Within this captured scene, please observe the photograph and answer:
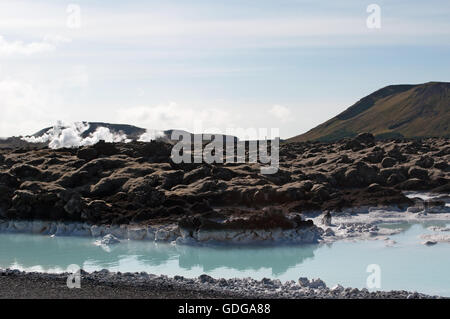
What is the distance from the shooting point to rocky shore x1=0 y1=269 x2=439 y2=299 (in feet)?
93.6

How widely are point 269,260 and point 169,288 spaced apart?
11.4 m

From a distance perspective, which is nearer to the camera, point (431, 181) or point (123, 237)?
point (123, 237)

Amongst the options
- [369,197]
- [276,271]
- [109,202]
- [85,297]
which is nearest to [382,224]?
[369,197]

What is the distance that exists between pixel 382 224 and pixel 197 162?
2894 cm

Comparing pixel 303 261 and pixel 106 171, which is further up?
pixel 106 171

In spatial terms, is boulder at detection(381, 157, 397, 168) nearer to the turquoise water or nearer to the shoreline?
the shoreline

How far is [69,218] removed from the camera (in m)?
53.8

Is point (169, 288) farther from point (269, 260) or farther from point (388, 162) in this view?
point (388, 162)

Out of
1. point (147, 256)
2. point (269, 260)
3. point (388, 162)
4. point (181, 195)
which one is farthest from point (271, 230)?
point (388, 162)

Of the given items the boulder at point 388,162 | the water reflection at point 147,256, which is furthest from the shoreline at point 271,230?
the boulder at point 388,162

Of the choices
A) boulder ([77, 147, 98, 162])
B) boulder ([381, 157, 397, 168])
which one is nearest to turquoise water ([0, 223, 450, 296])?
boulder ([77, 147, 98, 162])

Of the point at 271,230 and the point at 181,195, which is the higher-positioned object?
the point at 181,195

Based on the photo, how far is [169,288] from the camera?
99.7ft
